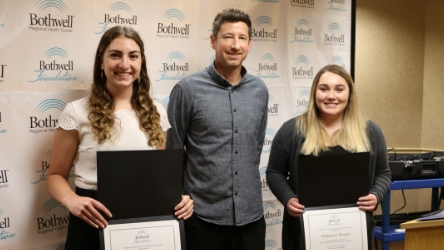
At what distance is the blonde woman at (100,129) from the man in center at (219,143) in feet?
0.93

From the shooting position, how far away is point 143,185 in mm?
2000

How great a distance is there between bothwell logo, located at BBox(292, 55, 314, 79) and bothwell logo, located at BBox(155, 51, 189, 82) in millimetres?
1026

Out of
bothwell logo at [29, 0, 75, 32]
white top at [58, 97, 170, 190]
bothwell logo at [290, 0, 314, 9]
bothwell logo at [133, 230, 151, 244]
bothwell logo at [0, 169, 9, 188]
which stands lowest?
bothwell logo at [133, 230, 151, 244]

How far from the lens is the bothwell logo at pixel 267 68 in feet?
11.5

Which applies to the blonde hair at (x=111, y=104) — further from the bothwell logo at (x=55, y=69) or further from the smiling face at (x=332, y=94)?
the smiling face at (x=332, y=94)

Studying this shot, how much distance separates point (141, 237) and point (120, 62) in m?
0.77

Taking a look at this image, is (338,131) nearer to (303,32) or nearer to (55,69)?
(303,32)

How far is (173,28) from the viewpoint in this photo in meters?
3.04

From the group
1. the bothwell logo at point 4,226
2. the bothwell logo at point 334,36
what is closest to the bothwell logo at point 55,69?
the bothwell logo at point 4,226

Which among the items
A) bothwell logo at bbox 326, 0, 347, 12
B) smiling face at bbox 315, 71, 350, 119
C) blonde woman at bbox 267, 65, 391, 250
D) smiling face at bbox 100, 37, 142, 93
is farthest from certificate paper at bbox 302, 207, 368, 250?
bothwell logo at bbox 326, 0, 347, 12

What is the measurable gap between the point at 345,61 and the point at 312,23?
1.60 ft

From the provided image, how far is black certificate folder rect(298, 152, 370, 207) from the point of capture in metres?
2.26

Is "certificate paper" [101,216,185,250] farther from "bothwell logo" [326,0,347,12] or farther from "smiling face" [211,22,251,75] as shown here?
"bothwell logo" [326,0,347,12]

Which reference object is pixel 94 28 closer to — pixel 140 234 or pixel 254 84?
pixel 254 84
